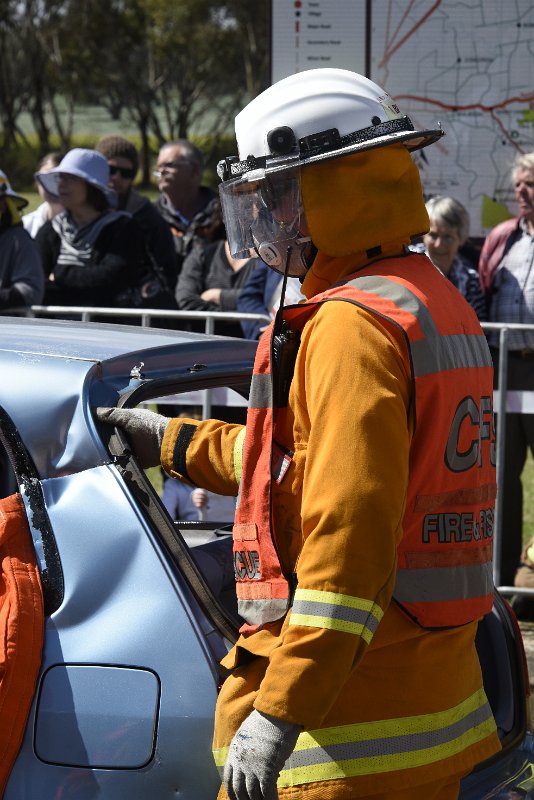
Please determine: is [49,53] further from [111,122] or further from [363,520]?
[363,520]

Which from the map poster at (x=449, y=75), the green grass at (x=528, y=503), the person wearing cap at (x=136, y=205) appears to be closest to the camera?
the map poster at (x=449, y=75)

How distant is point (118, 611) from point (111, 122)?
115ft

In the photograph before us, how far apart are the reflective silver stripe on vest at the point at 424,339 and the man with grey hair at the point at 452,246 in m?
3.97

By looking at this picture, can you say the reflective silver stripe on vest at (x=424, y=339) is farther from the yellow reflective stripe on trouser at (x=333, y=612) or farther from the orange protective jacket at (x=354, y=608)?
the yellow reflective stripe on trouser at (x=333, y=612)

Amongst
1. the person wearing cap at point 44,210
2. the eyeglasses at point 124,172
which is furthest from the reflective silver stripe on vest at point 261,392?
the eyeglasses at point 124,172

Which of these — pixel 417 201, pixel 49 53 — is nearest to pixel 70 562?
pixel 417 201

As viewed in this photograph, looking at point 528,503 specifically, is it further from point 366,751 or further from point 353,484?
point 353,484

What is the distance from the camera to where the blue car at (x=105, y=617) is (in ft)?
6.88

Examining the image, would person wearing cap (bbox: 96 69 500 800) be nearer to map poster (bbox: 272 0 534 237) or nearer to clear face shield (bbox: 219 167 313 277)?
clear face shield (bbox: 219 167 313 277)

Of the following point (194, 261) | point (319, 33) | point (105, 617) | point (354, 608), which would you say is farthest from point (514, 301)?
point (354, 608)

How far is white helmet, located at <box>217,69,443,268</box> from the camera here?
7.05 ft

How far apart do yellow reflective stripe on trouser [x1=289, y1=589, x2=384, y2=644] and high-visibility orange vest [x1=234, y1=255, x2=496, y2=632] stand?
0.15 metres

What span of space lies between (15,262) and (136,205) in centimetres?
151

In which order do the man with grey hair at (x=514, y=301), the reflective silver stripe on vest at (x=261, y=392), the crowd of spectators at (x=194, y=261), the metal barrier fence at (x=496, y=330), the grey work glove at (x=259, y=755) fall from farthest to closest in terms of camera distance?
the crowd of spectators at (x=194, y=261)
the man with grey hair at (x=514, y=301)
the metal barrier fence at (x=496, y=330)
the reflective silver stripe on vest at (x=261, y=392)
the grey work glove at (x=259, y=755)
